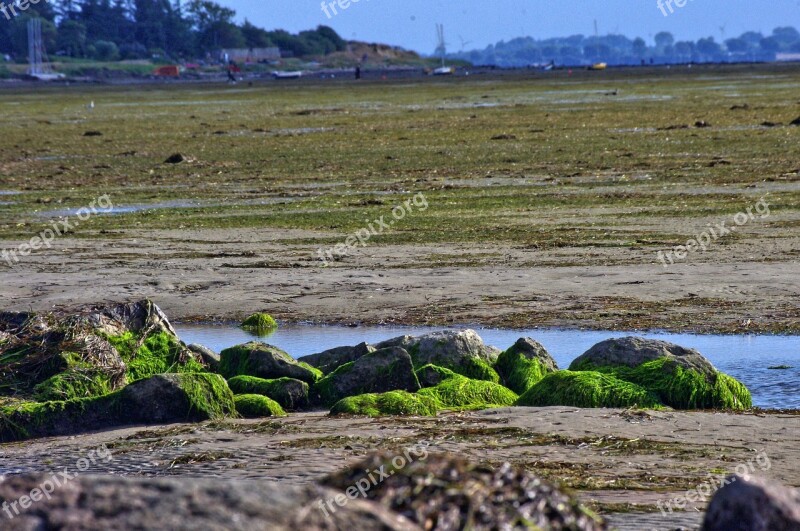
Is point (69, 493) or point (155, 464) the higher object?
point (69, 493)

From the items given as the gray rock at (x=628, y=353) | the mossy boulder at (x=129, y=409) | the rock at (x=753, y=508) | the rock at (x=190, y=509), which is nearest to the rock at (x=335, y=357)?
the mossy boulder at (x=129, y=409)

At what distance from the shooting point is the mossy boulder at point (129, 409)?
36.4 ft

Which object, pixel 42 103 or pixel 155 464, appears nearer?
pixel 155 464

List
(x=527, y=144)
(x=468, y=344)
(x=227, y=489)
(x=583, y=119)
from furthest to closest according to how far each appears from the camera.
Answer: (x=583, y=119)
(x=527, y=144)
(x=468, y=344)
(x=227, y=489)

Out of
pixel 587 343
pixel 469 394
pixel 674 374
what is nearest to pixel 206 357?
pixel 469 394

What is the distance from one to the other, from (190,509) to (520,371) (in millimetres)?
8387

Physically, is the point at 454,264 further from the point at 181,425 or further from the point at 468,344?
the point at 181,425

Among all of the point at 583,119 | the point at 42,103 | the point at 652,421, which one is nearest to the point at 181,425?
the point at 652,421

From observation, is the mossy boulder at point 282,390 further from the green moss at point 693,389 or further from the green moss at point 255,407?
the green moss at point 693,389

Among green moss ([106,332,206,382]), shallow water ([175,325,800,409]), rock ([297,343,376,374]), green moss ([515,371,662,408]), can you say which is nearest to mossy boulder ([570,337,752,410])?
green moss ([515,371,662,408])

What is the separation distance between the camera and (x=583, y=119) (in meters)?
47.8

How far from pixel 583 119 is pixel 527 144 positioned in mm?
11883

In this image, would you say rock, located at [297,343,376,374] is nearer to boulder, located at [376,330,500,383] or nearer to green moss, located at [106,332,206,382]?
boulder, located at [376,330,500,383]

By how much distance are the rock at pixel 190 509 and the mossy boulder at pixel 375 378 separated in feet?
24.8
